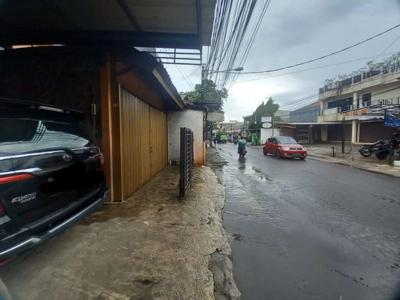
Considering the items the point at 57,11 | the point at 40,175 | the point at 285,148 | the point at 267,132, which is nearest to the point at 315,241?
the point at 40,175

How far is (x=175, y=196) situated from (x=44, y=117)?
411cm

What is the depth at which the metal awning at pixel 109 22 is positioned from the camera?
4.86 m

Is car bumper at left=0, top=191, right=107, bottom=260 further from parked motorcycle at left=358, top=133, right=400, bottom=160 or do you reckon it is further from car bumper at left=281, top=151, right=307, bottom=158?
car bumper at left=281, top=151, right=307, bottom=158

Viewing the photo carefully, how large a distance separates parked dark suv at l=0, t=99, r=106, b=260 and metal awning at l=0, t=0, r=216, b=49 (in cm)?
220

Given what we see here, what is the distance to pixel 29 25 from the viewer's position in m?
5.73

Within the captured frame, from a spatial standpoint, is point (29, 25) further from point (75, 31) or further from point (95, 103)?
point (95, 103)

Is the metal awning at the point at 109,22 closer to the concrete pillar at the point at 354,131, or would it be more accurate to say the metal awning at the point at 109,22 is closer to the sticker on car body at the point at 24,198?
the sticker on car body at the point at 24,198

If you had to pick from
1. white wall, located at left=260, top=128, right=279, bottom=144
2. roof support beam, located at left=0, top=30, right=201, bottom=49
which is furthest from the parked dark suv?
white wall, located at left=260, top=128, right=279, bottom=144

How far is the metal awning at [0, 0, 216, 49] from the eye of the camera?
486cm

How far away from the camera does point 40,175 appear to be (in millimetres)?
2756

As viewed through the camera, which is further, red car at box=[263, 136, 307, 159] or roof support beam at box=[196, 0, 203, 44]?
red car at box=[263, 136, 307, 159]

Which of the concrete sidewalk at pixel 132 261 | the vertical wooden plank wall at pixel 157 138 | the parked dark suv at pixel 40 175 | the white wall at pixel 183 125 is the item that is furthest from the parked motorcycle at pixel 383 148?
the parked dark suv at pixel 40 175

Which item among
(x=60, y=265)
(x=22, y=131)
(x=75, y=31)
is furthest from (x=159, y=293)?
(x=75, y=31)

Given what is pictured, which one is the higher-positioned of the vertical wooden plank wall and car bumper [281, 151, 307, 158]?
the vertical wooden plank wall
